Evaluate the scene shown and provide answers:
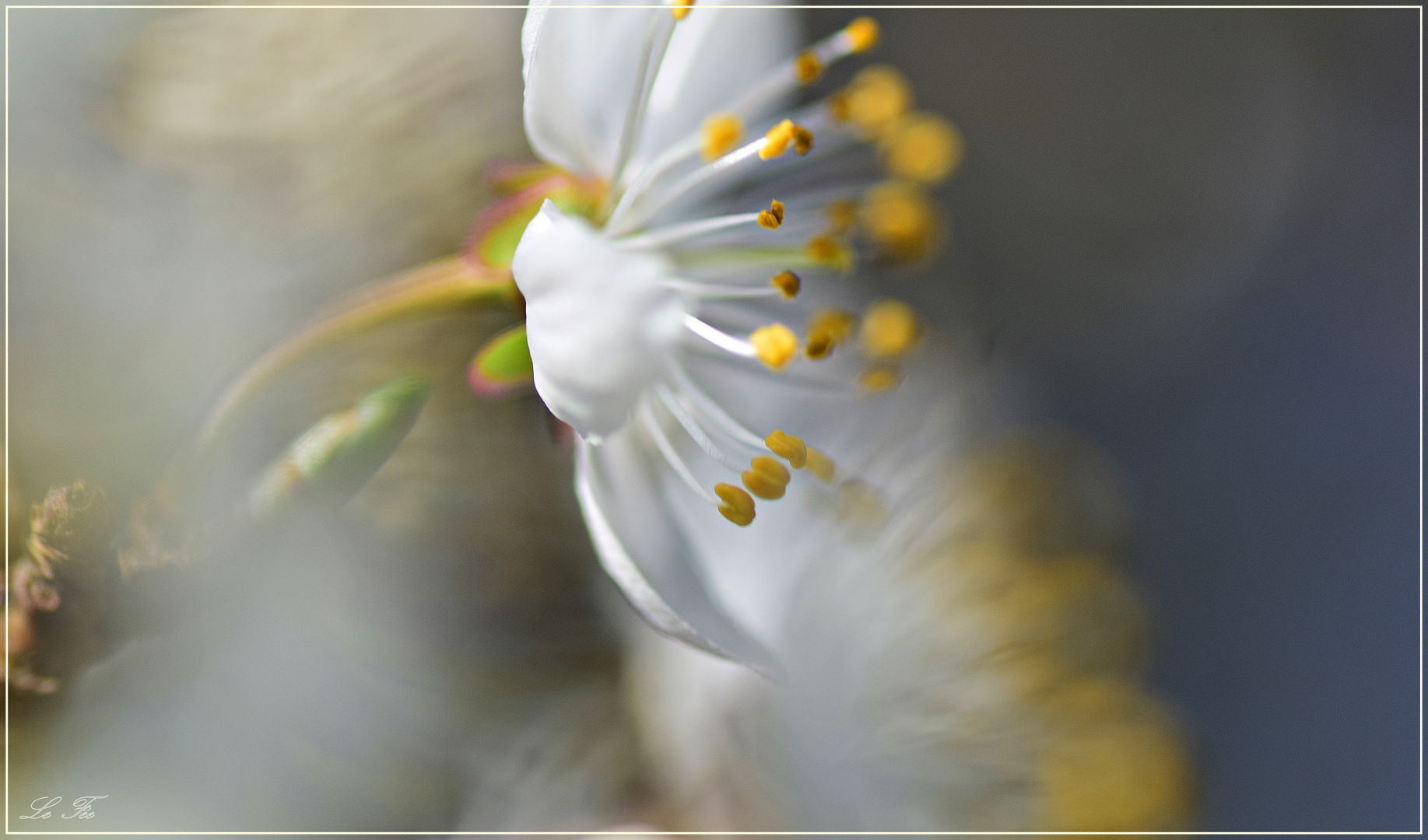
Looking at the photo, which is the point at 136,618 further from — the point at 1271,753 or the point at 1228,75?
the point at 1228,75

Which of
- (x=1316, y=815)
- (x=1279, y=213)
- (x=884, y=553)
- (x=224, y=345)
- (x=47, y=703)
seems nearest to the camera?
(x=47, y=703)

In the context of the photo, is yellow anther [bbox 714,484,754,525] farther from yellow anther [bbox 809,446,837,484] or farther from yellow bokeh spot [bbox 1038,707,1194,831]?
yellow bokeh spot [bbox 1038,707,1194,831]

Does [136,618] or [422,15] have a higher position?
[422,15]

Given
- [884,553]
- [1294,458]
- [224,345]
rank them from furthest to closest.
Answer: [1294,458] → [884,553] → [224,345]

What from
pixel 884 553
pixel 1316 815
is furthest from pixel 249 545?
pixel 1316 815

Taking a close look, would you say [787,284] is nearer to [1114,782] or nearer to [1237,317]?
[1114,782]
